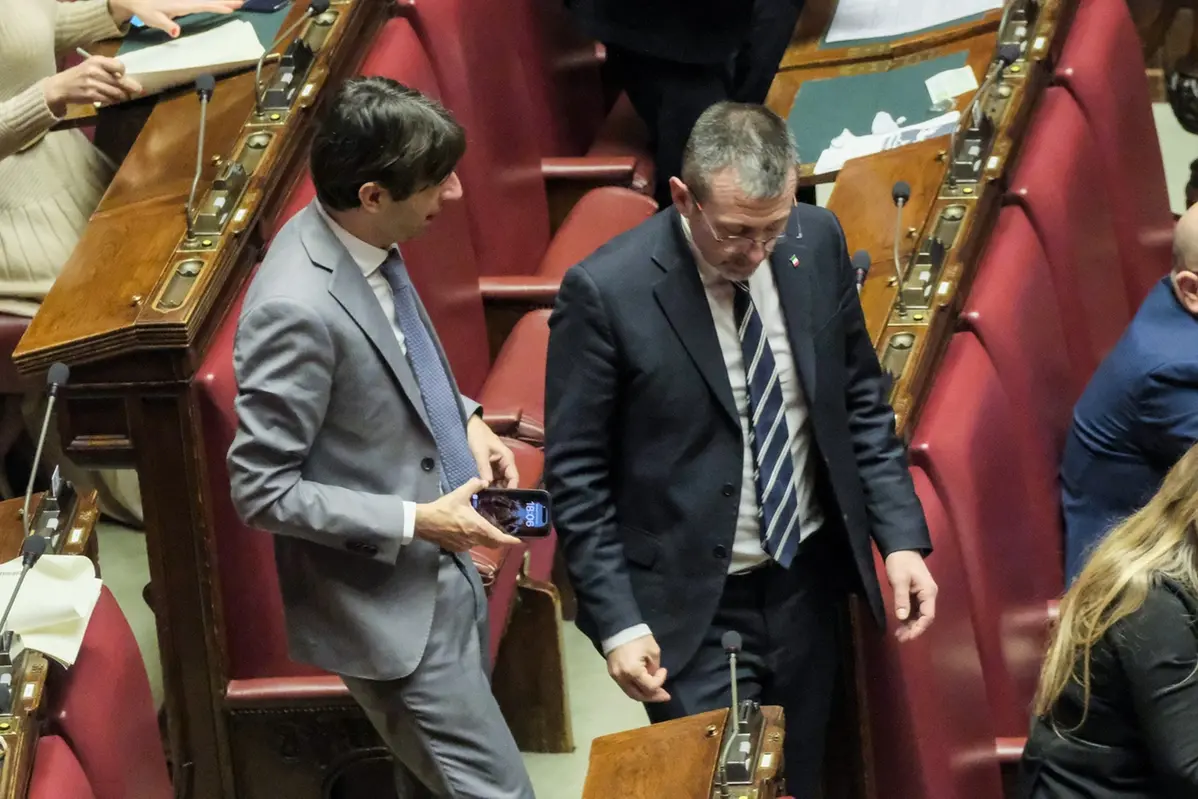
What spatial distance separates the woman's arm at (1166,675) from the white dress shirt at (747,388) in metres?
0.18

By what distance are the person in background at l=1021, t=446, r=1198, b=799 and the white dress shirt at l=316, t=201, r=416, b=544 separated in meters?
0.35

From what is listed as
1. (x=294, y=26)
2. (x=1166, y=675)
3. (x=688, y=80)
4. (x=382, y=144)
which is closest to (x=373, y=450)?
(x=382, y=144)

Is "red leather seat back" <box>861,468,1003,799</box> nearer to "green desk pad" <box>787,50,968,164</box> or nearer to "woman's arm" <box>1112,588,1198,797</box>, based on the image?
"woman's arm" <box>1112,588,1198,797</box>

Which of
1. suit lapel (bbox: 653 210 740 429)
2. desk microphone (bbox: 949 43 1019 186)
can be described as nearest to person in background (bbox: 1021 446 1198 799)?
suit lapel (bbox: 653 210 740 429)

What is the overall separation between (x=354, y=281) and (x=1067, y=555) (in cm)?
67

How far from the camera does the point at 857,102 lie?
179cm

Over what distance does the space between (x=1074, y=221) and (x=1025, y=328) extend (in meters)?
0.20

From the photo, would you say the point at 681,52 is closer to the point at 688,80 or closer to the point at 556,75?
the point at 688,80

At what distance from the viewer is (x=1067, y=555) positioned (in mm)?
1367

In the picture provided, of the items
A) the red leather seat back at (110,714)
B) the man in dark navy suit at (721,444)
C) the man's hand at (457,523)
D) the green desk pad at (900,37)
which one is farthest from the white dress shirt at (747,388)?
the green desk pad at (900,37)

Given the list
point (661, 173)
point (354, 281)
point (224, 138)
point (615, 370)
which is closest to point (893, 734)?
point (615, 370)

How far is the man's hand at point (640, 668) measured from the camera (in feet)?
3.15

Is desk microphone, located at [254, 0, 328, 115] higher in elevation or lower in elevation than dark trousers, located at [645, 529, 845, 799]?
higher

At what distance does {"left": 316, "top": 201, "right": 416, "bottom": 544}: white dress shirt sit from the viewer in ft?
3.02
